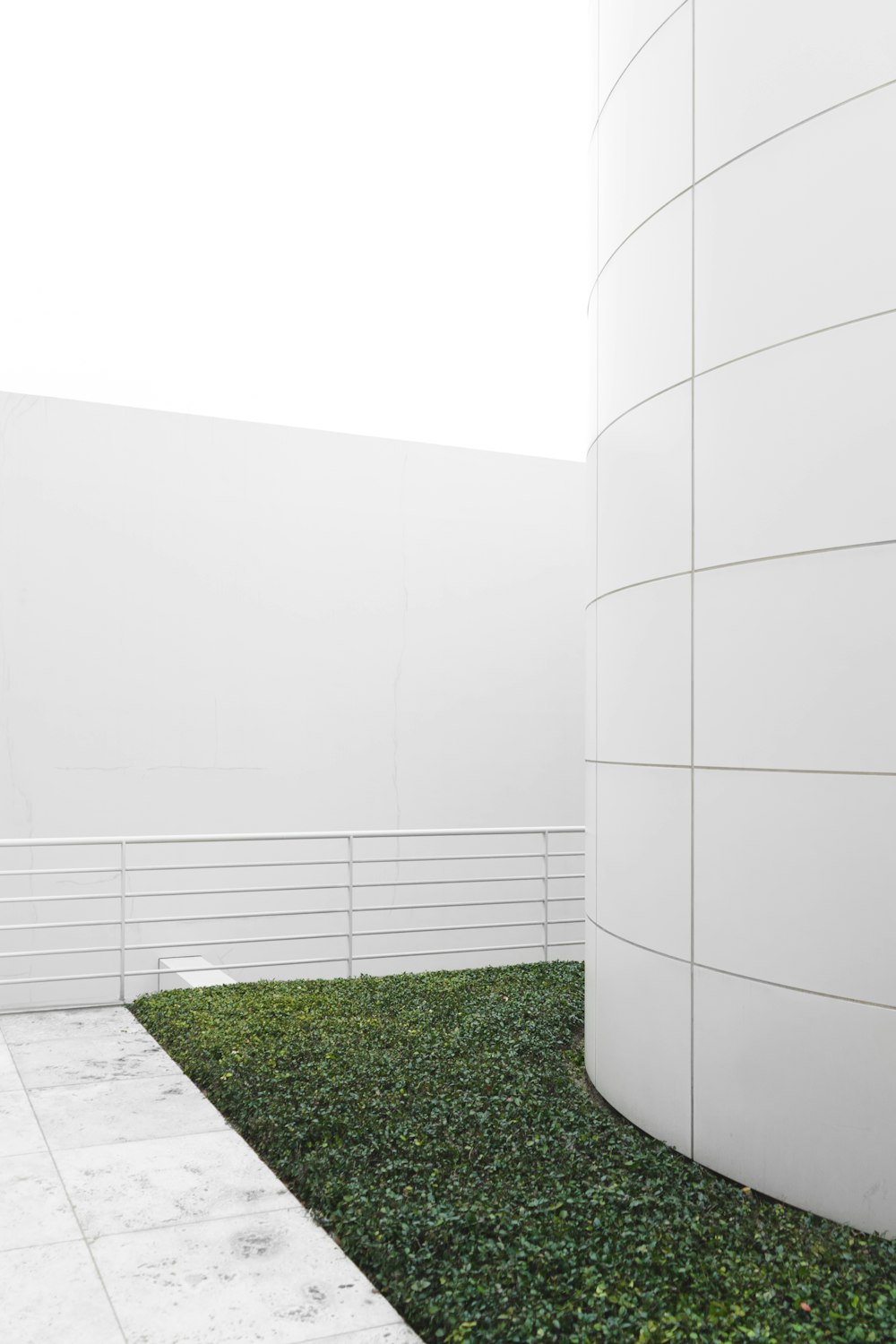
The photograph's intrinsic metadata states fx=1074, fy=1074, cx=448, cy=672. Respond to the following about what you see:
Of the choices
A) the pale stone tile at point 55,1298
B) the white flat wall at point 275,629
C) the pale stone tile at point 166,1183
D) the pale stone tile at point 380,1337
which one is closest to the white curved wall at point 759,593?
the pale stone tile at point 380,1337

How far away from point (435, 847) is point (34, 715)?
407 centimetres

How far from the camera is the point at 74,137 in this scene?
1059 cm

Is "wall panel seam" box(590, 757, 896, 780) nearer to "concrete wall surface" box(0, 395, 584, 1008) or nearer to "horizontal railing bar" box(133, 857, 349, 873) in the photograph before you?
"horizontal railing bar" box(133, 857, 349, 873)

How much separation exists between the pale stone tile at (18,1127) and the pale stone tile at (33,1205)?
0.09 meters

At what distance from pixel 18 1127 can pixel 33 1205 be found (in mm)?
949

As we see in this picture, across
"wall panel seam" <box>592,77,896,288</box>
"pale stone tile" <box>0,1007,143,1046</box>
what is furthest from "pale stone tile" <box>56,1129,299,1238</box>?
"wall panel seam" <box>592,77,896,288</box>

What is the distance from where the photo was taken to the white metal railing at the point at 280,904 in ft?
29.6

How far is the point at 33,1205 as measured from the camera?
13.1 ft

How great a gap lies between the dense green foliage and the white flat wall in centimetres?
353

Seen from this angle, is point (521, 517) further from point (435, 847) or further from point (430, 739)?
point (435, 847)

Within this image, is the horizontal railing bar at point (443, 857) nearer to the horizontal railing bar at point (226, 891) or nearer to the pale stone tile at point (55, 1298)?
the horizontal railing bar at point (226, 891)

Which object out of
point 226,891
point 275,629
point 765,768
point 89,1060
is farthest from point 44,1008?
point 765,768

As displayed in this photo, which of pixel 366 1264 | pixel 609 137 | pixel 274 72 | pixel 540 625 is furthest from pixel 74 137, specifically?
pixel 366 1264

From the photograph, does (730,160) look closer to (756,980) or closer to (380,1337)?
(756,980)
